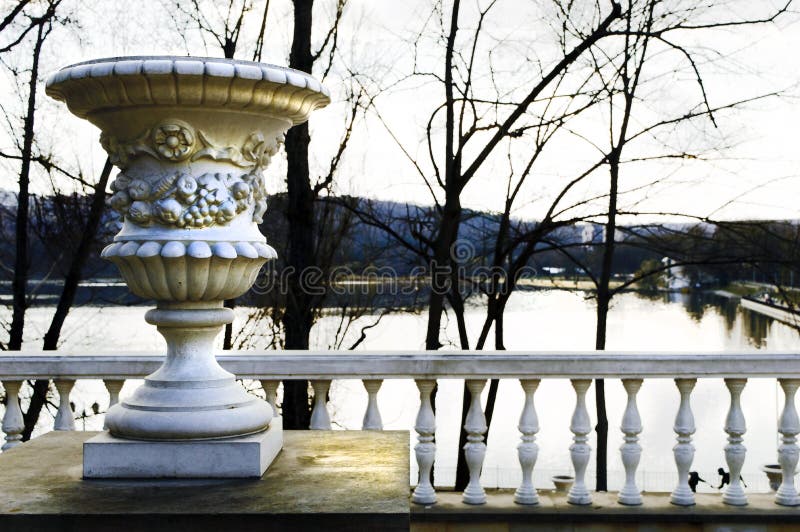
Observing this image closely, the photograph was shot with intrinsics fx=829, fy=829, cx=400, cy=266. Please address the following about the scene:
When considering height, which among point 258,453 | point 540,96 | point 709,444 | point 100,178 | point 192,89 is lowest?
point 709,444

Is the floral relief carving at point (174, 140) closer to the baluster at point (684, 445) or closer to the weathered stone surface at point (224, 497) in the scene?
the weathered stone surface at point (224, 497)

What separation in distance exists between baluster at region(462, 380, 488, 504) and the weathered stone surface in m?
0.90

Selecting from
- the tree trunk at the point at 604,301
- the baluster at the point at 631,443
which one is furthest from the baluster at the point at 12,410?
the tree trunk at the point at 604,301

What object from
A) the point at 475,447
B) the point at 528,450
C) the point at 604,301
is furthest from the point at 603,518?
the point at 604,301

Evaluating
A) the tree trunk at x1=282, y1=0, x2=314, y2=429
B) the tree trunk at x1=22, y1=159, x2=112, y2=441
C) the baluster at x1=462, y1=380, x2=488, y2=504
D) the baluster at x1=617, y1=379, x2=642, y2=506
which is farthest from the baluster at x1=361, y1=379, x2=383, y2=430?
the tree trunk at x1=22, y1=159, x2=112, y2=441

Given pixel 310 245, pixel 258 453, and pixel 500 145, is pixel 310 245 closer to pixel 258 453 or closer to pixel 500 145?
pixel 500 145

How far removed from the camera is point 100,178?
960 cm

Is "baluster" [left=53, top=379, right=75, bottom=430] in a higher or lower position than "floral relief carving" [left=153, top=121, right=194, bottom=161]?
lower

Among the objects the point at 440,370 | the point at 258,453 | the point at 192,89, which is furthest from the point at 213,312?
the point at 440,370

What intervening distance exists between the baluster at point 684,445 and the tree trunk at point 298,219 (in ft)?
14.8

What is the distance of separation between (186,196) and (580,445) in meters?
2.13

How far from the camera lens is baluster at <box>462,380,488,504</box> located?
3.54 meters

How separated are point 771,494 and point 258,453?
101 inches

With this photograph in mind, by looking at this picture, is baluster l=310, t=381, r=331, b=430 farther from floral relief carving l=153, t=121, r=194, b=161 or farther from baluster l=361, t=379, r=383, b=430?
floral relief carving l=153, t=121, r=194, b=161
